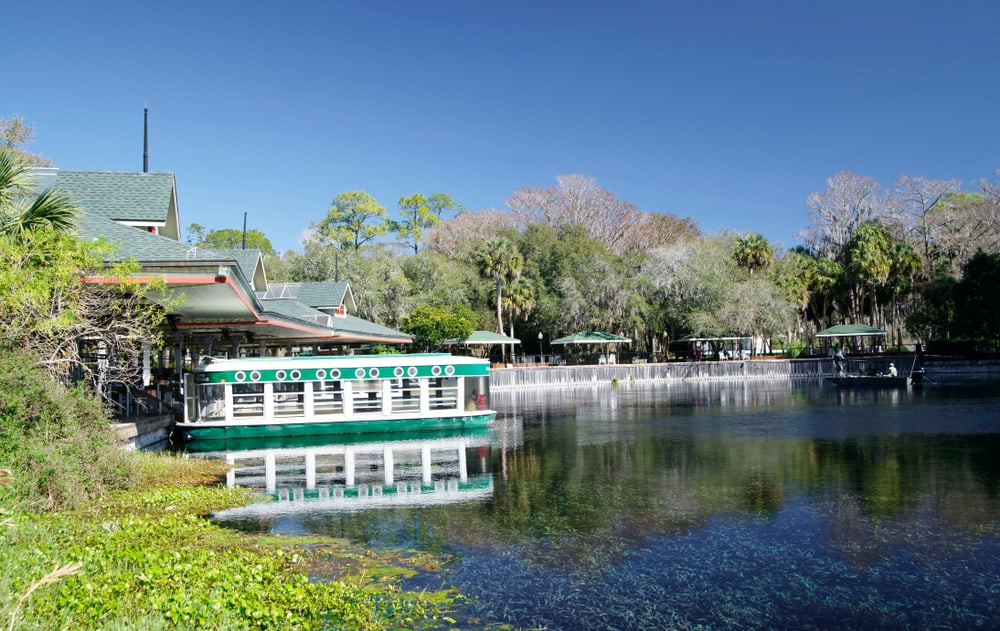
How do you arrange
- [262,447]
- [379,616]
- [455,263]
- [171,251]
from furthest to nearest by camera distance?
[455,263] < [262,447] < [171,251] < [379,616]

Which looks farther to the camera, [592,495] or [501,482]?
[501,482]

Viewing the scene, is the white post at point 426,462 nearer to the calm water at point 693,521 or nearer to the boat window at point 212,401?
the calm water at point 693,521

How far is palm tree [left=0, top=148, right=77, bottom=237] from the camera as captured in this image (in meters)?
12.5

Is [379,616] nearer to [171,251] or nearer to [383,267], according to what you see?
[171,251]

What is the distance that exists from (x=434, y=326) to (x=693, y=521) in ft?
113

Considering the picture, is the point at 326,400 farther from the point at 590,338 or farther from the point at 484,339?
the point at 590,338

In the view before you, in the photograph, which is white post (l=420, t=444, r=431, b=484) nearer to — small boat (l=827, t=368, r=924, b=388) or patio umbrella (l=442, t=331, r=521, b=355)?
patio umbrella (l=442, t=331, r=521, b=355)

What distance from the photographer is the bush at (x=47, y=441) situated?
1006cm

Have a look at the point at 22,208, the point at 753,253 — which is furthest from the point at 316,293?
the point at 753,253

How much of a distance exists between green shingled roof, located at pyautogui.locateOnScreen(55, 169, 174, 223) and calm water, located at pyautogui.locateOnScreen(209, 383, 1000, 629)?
7.85 meters

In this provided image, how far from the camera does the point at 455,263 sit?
2453 inches

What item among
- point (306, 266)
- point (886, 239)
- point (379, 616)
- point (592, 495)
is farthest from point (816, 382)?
point (379, 616)

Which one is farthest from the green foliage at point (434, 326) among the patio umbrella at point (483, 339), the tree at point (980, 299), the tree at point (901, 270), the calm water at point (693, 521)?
the tree at point (980, 299)

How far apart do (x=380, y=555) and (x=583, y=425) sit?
17160 mm
